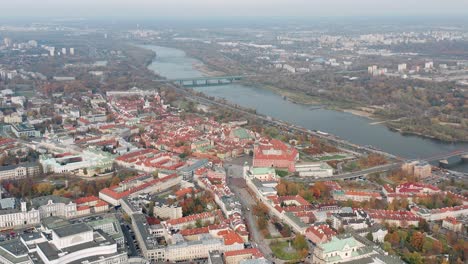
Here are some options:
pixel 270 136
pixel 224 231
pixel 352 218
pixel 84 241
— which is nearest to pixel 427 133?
pixel 270 136

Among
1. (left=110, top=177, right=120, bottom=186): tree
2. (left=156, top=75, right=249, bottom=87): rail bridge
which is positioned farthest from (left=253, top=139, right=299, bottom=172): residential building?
(left=156, top=75, right=249, bottom=87): rail bridge

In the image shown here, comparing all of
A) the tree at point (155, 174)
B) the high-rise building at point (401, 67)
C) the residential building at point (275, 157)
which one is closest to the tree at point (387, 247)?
the residential building at point (275, 157)

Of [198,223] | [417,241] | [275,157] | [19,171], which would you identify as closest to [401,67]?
[275,157]

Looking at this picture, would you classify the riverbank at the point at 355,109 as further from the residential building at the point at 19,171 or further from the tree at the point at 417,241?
the residential building at the point at 19,171

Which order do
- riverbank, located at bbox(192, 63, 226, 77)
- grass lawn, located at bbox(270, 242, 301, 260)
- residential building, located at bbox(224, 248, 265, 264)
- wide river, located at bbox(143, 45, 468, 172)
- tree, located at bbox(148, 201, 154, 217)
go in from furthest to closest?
riverbank, located at bbox(192, 63, 226, 77) < wide river, located at bbox(143, 45, 468, 172) < tree, located at bbox(148, 201, 154, 217) < grass lawn, located at bbox(270, 242, 301, 260) < residential building, located at bbox(224, 248, 265, 264)

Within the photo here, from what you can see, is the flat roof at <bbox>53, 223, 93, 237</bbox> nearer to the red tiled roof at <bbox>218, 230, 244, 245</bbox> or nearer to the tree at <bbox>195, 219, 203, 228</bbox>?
the tree at <bbox>195, 219, 203, 228</bbox>
